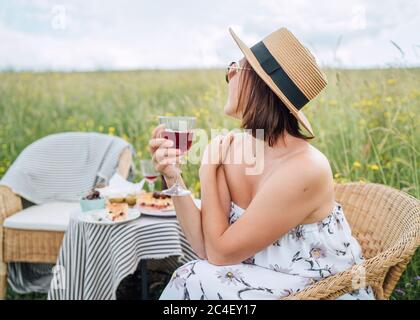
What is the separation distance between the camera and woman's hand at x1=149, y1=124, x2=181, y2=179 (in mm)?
1687

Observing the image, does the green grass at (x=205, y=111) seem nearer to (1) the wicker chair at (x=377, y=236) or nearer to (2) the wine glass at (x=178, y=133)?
(1) the wicker chair at (x=377, y=236)

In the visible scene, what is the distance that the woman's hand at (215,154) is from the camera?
1745 mm

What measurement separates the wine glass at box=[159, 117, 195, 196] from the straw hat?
0.35 meters

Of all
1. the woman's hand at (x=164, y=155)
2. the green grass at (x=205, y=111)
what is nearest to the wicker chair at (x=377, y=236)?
the green grass at (x=205, y=111)

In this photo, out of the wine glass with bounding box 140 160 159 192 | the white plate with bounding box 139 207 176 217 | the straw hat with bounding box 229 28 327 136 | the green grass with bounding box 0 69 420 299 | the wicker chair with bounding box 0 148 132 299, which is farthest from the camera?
the green grass with bounding box 0 69 420 299

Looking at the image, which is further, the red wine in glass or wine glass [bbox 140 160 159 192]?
wine glass [bbox 140 160 159 192]

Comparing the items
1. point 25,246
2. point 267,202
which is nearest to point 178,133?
point 267,202

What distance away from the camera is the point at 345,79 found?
12.6 feet

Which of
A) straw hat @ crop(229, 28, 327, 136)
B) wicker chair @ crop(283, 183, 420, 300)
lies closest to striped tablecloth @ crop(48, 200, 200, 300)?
wicker chair @ crop(283, 183, 420, 300)

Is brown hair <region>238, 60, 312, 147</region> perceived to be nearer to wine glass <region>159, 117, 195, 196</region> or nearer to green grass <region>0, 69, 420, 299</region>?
wine glass <region>159, 117, 195, 196</region>

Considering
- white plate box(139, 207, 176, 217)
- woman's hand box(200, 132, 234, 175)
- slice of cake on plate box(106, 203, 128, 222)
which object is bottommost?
white plate box(139, 207, 176, 217)

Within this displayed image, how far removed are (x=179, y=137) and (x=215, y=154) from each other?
175 millimetres

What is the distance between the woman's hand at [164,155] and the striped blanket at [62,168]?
183cm

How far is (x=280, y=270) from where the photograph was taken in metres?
1.64
